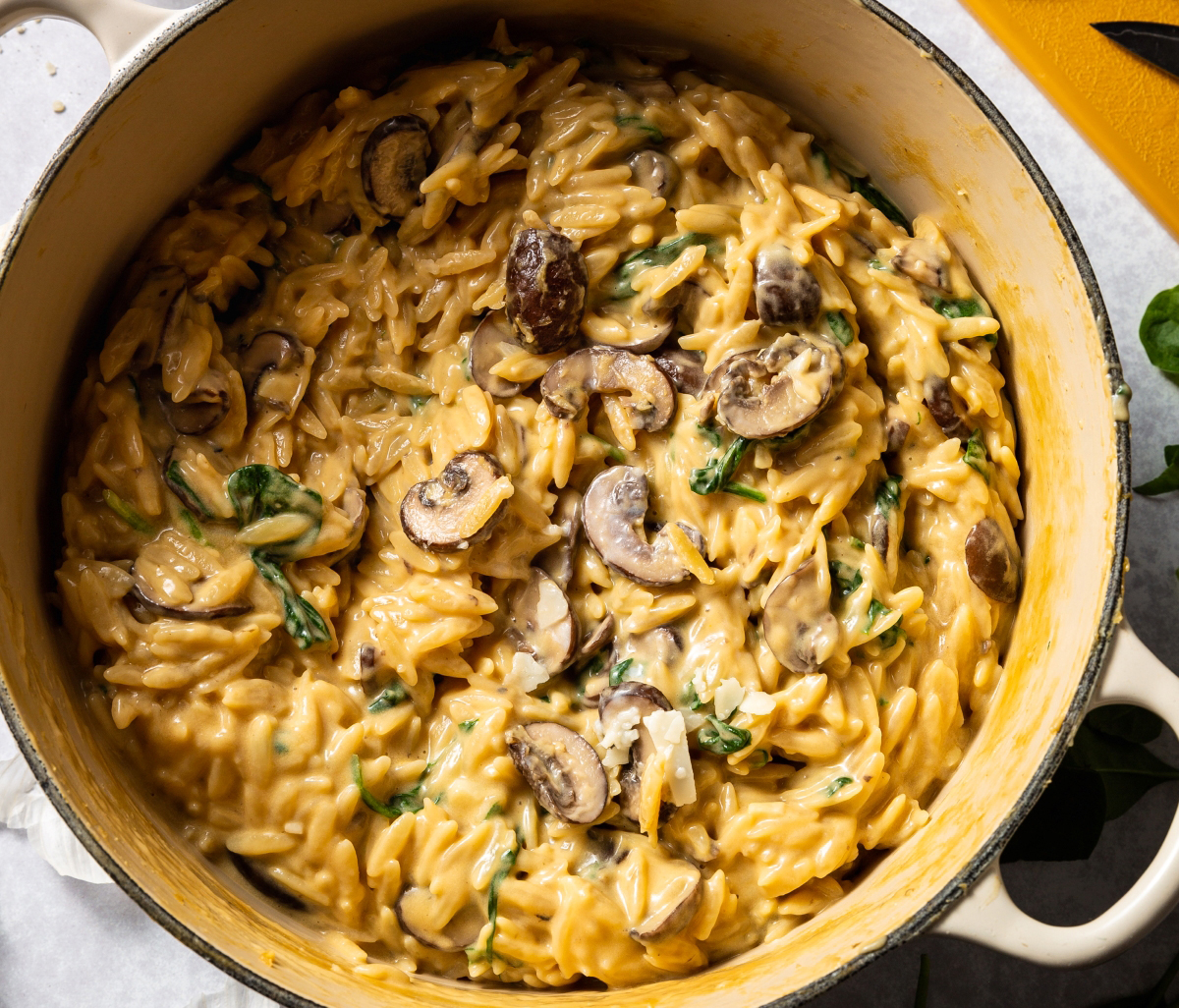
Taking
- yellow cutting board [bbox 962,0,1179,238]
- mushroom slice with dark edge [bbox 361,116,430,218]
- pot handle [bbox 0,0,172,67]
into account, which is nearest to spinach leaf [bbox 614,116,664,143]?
mushroom slice with dark edge [bbox 361,116,430,218]

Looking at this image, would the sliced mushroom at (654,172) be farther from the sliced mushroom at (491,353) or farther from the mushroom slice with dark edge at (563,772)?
the mushroom slice with dark edge at (563,772)

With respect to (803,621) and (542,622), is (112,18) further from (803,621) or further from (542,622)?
(803,621)

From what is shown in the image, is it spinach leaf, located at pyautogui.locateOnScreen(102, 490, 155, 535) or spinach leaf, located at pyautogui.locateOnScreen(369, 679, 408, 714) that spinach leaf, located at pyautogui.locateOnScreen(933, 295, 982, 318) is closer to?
spinach leaf, located at pyautogui.locateOnScreen(369, 679, 408, 714)

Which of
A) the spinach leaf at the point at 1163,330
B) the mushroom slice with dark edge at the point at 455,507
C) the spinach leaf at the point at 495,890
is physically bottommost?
the spinach leaf at the point at 495,890

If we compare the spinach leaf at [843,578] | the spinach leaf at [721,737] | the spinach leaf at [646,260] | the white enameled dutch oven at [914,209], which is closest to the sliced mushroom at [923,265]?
the white enameled dutch oven at [914,209]

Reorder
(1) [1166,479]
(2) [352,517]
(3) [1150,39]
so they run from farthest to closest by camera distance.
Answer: (3) [1150,39]
(1) [1166,479]
(2) [352,517]

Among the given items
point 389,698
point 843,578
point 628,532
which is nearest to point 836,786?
point 843,578

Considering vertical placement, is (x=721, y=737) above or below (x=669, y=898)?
above

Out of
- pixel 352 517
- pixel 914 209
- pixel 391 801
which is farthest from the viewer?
pixel 914 209

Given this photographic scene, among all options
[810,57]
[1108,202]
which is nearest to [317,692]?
[810,57]
